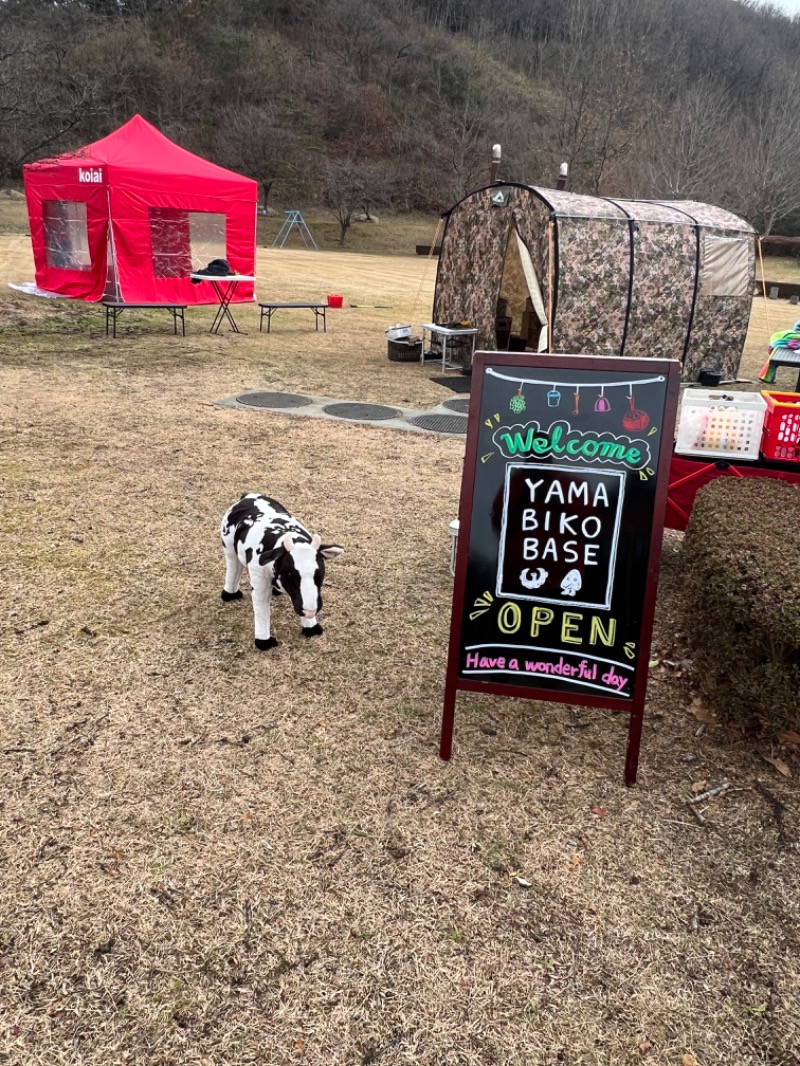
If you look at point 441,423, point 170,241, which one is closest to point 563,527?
point 441,423

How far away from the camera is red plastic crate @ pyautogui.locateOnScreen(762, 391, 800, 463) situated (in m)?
4.01

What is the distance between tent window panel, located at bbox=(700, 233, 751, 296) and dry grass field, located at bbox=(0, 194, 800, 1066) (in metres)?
7.23

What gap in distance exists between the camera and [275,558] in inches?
131

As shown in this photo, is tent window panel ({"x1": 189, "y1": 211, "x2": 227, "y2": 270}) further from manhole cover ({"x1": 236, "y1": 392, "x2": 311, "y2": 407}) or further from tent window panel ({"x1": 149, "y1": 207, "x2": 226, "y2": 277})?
manhole cover ({"x1": 236, "y1": 392, "x2": 311, "y2": 407})

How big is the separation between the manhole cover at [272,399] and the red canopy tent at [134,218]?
24.4 ft

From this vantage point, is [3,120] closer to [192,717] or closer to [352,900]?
[192,717]

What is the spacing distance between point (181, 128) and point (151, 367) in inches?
2446

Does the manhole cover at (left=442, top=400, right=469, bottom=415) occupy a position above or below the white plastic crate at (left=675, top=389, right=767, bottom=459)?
below

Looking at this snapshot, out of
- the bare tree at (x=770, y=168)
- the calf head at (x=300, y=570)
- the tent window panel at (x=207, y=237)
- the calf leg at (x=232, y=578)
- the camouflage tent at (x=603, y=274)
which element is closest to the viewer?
the calf head at (x=300, y=570)

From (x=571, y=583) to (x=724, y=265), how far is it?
9639 mm

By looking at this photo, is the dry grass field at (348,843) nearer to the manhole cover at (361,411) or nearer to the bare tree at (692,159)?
the manhole cover at (361,411)

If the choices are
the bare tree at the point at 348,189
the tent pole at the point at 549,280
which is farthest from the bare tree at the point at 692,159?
the tent pole at the point at 549,280

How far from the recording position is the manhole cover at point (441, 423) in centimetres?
785

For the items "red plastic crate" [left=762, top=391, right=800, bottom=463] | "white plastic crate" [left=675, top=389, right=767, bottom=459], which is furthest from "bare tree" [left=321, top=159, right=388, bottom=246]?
"red plastic crate" [left=762, top=391, right=800, bottom=463]
